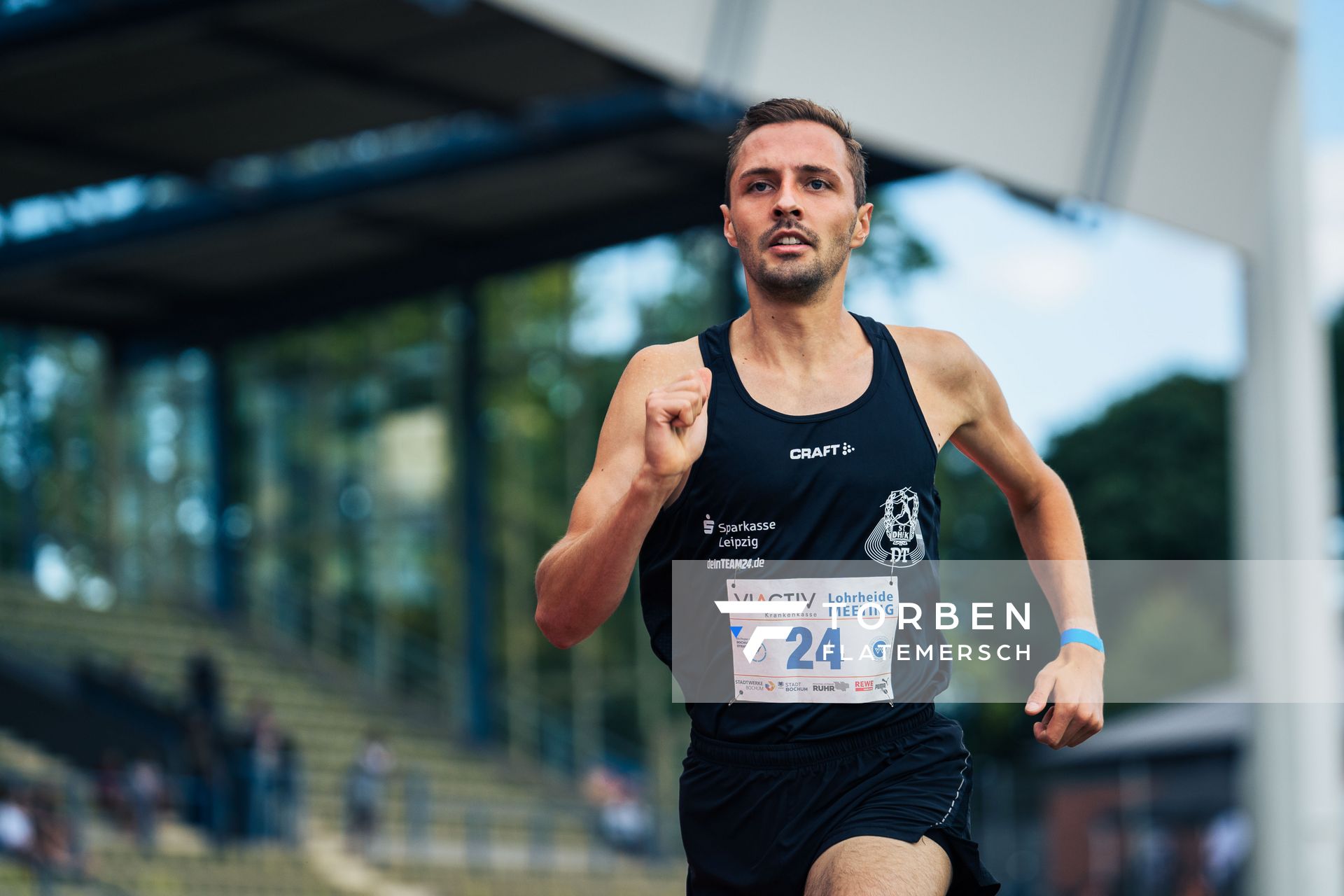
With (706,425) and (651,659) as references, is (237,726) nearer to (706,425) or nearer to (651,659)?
(651,659)

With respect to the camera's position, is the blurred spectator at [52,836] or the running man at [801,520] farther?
the blurred spectator at [52,836]

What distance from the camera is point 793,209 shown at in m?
3.44

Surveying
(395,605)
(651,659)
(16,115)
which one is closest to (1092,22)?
(16,115)

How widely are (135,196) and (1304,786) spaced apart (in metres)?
21.4

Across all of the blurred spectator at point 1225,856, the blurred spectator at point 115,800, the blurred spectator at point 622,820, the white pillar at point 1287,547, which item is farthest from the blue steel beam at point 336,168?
the blurred spectator at point 1225,856

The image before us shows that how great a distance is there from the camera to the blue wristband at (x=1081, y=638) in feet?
11.9

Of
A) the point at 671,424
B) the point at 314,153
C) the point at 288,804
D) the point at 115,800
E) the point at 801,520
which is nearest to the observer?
the point at 671,424

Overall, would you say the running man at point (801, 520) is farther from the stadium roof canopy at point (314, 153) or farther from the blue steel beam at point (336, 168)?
the blue steel beam at point (336, 168)

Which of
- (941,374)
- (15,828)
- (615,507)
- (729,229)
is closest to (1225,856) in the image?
(15,828)

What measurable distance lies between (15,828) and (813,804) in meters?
13.8

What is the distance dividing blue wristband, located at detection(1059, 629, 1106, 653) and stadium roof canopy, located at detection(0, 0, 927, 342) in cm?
1484

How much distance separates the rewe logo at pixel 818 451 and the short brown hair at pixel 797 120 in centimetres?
55

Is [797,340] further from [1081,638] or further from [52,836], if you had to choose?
[52,836]

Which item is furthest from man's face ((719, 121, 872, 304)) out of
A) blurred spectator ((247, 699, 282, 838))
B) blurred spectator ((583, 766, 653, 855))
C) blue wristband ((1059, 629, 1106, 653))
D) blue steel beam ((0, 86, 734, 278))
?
blurred spectator ((583, 766, 653, 855))
